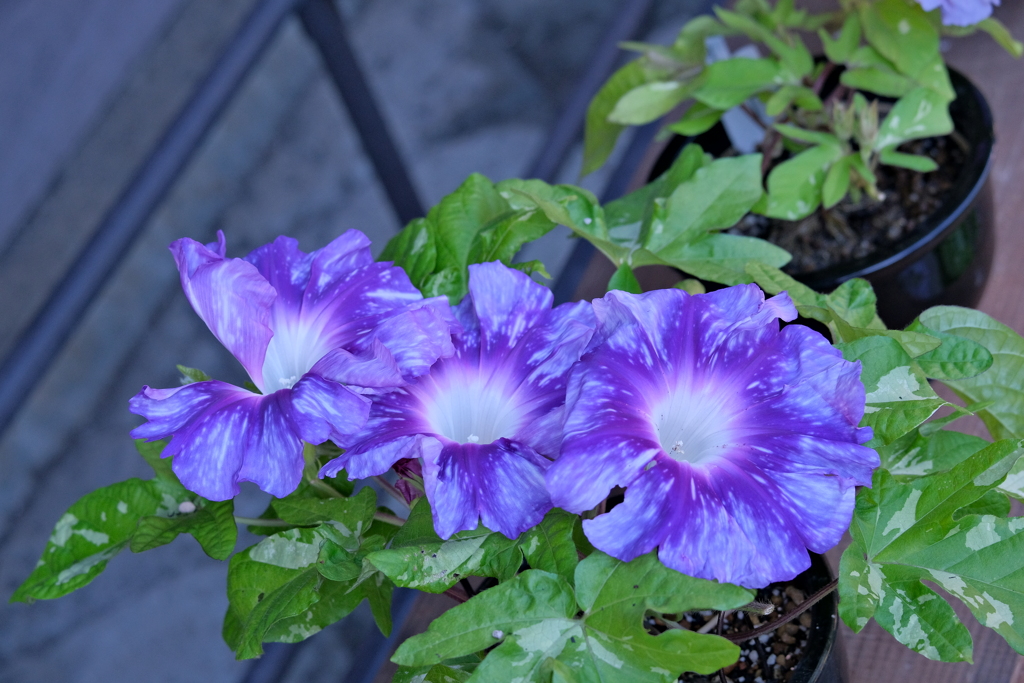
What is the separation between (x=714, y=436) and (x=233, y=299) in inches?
8.5

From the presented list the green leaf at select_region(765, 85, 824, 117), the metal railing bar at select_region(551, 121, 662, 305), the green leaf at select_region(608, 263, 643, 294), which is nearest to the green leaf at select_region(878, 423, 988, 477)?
the green leaf at select_region(608, 263, 643, 294)

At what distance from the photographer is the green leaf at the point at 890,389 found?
17.1 inches

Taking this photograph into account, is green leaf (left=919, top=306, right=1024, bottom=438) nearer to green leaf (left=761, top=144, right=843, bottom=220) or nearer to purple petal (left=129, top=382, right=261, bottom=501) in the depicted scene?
green leaf (left=761, top=144, right=843, bottom=220)

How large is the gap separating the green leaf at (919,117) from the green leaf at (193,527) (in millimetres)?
578

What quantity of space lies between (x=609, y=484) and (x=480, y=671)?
9 centimetres

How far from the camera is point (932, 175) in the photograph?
0.86 meters

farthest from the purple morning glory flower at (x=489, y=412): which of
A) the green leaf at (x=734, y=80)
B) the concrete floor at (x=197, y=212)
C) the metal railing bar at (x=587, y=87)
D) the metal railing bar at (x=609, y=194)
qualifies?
the concrete floor at (x=197, y=212)

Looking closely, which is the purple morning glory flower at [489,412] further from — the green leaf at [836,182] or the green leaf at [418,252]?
the green leaf at [836,182]

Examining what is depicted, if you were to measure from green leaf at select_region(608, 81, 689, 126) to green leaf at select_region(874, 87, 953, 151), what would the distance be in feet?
0.58

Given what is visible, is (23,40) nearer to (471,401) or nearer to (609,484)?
(471,401)

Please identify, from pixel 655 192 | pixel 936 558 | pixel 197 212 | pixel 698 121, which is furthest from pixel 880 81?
A: pixel 197 212

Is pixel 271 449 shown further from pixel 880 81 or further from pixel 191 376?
pixel 880 81

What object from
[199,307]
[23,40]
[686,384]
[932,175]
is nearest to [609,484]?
[686,384]

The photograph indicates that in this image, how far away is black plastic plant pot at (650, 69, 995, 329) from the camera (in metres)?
0.70
